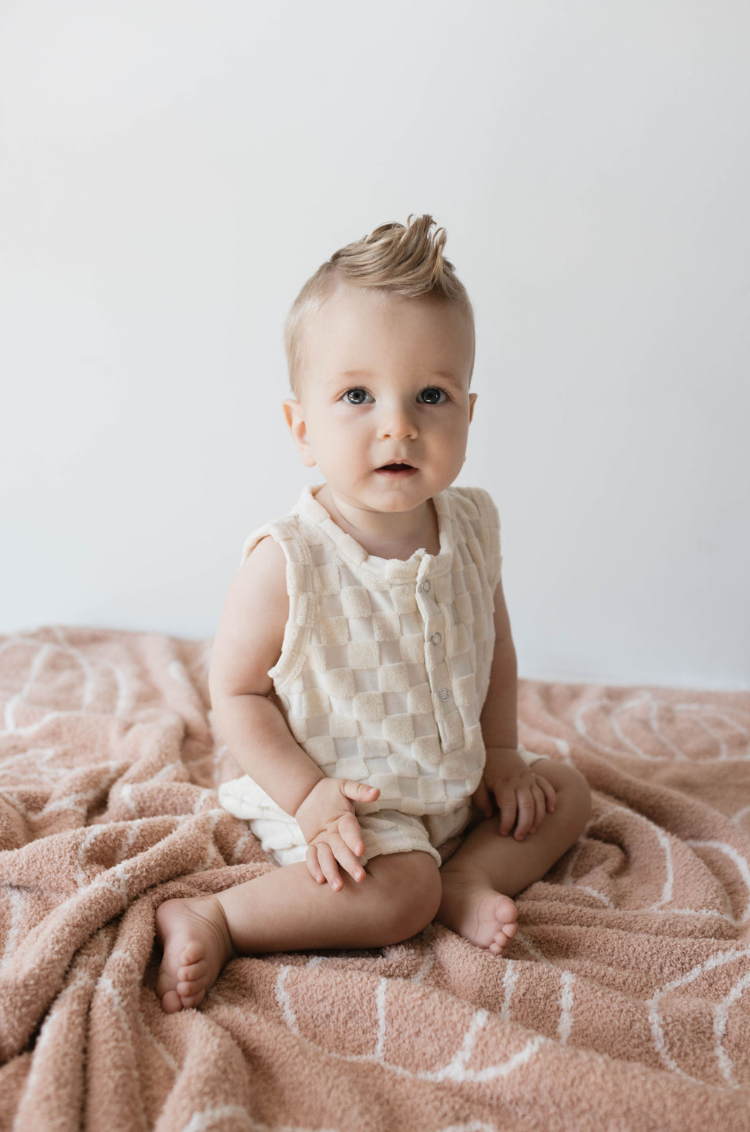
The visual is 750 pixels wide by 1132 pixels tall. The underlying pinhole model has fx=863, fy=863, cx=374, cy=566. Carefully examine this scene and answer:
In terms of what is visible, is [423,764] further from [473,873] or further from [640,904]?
[640,904]

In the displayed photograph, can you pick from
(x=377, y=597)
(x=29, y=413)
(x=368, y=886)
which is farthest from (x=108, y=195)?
(x=368, y=886)

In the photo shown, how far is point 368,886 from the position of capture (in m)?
0.82

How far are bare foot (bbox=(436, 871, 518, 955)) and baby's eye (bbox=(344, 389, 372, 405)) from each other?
0.50 m

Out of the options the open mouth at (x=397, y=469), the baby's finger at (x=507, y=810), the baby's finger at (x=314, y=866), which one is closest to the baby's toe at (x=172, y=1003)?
the baby's finger at (x=314, y=866)

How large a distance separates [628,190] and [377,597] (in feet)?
2.84

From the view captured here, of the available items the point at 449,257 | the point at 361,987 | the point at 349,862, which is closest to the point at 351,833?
the point at 349,862

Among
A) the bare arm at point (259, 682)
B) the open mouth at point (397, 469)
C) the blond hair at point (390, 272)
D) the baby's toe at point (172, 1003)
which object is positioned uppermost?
the blond hair at point (390, 272)

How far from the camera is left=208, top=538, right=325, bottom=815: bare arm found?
88cm

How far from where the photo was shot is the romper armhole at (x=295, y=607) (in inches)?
34.1

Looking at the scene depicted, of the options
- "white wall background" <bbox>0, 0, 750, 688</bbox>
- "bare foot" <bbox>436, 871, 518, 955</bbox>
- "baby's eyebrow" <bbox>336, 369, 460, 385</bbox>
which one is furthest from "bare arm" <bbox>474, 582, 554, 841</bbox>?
"white wall background" <bbox>0, 0, 750, 688</bbox>

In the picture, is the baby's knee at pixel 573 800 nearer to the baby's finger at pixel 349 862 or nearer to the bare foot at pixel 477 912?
the bare foot at pixel 477 912

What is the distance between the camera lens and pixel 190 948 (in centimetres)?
A: 76

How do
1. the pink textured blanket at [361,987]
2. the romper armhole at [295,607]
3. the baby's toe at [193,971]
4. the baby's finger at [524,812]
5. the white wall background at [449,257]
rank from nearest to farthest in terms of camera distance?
the pink textured blanket at [361,987] < the baby's toe at [193,971] < the romper armhole at [295,607] < the baby's finger at [524,812] < the white wall background at [449,257]

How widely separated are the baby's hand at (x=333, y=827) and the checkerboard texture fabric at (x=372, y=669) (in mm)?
45
